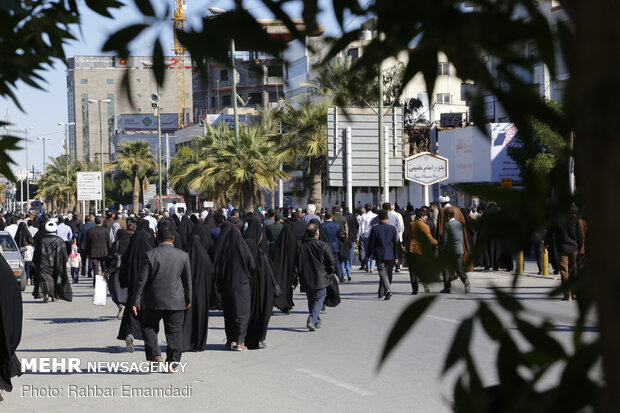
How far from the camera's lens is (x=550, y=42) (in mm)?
1714

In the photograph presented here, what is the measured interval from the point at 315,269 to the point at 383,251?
387 cm

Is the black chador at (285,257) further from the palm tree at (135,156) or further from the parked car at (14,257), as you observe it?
the palm tree at (135,156)

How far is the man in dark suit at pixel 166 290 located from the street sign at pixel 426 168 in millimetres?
19040

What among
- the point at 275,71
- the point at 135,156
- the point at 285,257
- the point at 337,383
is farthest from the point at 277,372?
the point at 135,156

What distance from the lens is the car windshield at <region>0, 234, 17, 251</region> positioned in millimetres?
23250

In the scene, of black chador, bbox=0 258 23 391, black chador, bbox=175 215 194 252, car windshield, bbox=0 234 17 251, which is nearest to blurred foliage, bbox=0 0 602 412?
black chador, bbox=0 258 23 391

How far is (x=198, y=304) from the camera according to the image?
1166 cm

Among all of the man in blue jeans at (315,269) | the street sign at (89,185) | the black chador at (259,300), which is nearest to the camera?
the black chador at (259,300)

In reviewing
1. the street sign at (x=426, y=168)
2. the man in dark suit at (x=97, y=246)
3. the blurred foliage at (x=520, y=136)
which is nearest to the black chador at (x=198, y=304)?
the blurred foliage at (x=520, y=136)

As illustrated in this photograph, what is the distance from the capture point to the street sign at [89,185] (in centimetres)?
5634

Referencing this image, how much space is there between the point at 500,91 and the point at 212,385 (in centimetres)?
792

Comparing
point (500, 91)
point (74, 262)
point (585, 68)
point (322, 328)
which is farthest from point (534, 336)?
point (74, 262)

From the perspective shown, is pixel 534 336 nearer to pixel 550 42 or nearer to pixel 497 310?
pixel 497 310

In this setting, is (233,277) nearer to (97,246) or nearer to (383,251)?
(383,251)
